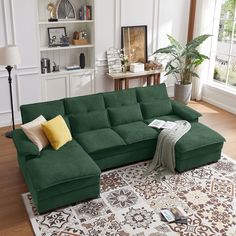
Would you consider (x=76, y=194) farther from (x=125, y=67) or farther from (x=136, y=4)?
(x=136, y=4)

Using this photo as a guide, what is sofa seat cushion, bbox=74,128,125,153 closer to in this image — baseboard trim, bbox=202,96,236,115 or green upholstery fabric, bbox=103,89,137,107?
green upholstery fabric, bbox=103,89,137,107

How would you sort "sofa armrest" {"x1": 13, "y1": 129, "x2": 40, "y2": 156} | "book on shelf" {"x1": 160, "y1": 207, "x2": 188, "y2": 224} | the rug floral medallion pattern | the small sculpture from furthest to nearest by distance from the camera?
the small sculpture
"sofa armrest" {"x1": 13, "y1": 129, "x2": 40, "y2": 156}
"book on shelf" {"x1": 160, "y1": 207, "x2": 188, "y2": 224}
the rug floral medallion pattern

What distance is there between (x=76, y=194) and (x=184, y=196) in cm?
129

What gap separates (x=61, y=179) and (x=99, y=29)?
11.8ft

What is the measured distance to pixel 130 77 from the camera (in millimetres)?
6578

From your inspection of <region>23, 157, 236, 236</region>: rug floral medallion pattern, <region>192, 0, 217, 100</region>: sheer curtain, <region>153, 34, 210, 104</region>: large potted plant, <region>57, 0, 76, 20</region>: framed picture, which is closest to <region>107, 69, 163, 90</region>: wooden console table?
<region>153, 34, 210, 104</region>: large potted plant

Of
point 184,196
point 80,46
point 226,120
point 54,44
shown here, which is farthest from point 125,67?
point 184,196

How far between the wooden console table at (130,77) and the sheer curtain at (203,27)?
950mm

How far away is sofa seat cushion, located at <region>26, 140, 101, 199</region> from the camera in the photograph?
3.54 m

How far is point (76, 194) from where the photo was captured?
12.3 ft

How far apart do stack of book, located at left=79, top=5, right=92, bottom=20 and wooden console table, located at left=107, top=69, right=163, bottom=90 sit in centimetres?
113

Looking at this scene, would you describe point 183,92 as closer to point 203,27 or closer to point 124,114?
point 203,27

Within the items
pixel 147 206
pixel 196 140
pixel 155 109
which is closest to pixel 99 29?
pixel 155 109

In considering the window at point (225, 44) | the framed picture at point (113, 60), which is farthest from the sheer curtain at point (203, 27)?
the framed picture at point (113, 60)
